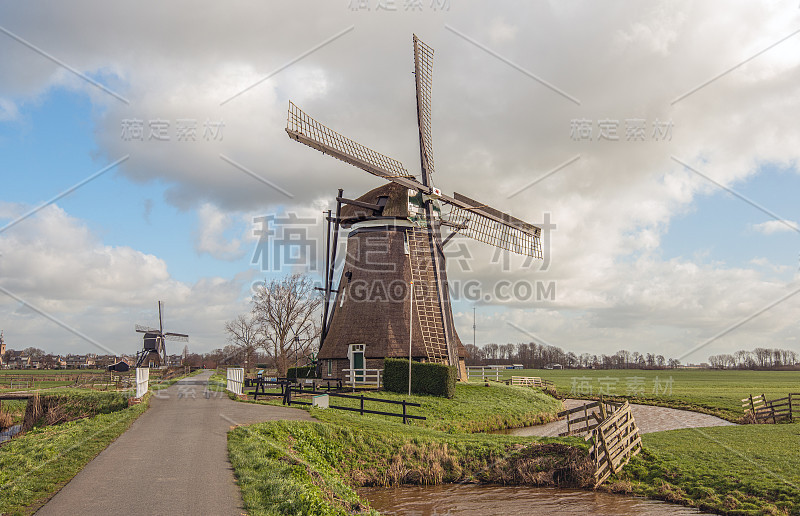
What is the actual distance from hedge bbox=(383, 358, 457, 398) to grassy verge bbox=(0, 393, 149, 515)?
1234 centimetres

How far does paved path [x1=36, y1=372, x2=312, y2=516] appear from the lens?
Answer: 29.4 feet

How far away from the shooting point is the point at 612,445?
15.2 meters

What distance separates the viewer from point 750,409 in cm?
2692

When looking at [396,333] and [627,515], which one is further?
[396,333]

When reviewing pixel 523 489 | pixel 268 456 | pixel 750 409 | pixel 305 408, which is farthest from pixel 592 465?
pixel 750 409

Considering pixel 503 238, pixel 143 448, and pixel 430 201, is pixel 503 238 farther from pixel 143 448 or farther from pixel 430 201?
pixel 143 448

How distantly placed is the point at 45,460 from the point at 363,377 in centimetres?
1684

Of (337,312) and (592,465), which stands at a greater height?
(337,312)

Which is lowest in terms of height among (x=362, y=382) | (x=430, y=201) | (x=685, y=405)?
(x=685, y=405)

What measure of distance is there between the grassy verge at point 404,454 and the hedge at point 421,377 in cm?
827

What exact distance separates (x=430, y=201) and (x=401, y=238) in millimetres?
2642

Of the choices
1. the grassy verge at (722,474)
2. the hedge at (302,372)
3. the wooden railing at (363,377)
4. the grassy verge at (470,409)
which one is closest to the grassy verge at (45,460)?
the grassy verge at (470,409)

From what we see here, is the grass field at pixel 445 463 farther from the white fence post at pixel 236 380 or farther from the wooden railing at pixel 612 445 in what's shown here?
the white fence post at pixel 236 380

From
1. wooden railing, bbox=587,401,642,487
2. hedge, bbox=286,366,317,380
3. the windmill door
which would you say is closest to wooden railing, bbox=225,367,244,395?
hedge, bbox=286,366,317,380
